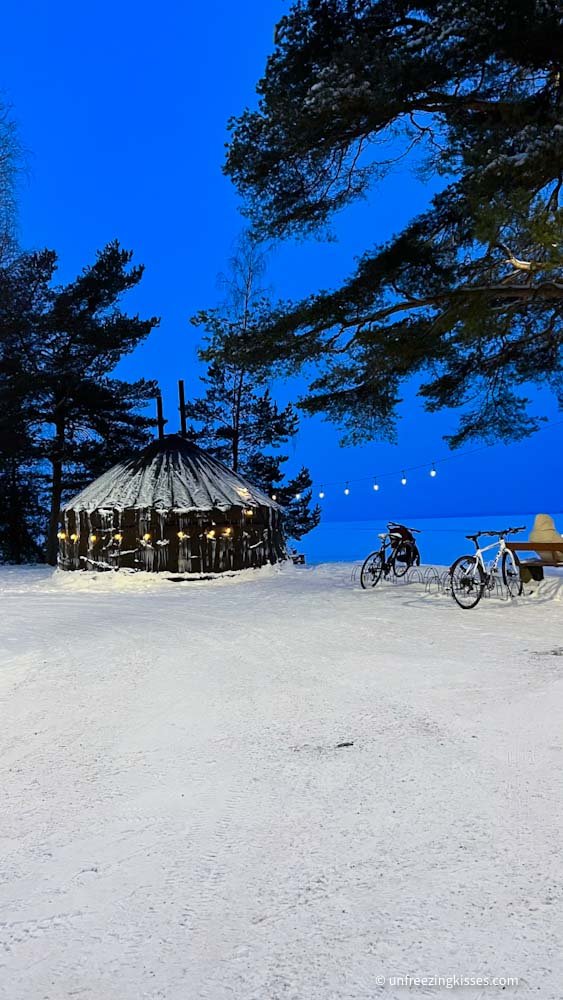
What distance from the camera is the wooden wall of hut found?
570 inches

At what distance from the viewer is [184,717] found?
445 centimetres

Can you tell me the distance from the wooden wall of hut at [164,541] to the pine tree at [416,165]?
461 cm

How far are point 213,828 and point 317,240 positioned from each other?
31.8 feet

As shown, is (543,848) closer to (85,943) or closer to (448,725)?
(448,725)

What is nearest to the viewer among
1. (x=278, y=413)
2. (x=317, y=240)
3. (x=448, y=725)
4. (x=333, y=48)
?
(x=448, y=725)

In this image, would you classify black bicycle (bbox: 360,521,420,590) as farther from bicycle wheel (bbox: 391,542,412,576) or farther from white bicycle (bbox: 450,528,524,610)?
white bicycle (bbox: 450,528,524,610)

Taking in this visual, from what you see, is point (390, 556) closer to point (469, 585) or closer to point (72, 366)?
point (469, 585)

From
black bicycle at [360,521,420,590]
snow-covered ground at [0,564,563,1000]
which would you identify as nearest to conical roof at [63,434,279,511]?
black bicycle at [360,521,420,590]

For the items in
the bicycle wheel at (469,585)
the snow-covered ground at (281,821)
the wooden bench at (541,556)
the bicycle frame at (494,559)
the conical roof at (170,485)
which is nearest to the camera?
the snow-covered ground at (281,821)

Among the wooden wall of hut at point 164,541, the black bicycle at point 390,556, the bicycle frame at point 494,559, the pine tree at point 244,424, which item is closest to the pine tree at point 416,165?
the black bicycle at point 390,556

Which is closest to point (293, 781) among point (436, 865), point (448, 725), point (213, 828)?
point (213, 828)

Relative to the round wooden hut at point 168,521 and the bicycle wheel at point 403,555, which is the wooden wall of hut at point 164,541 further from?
the bicycle wheel at point 403,555

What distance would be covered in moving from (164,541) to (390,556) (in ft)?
18.6

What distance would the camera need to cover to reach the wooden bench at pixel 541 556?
384 inches
